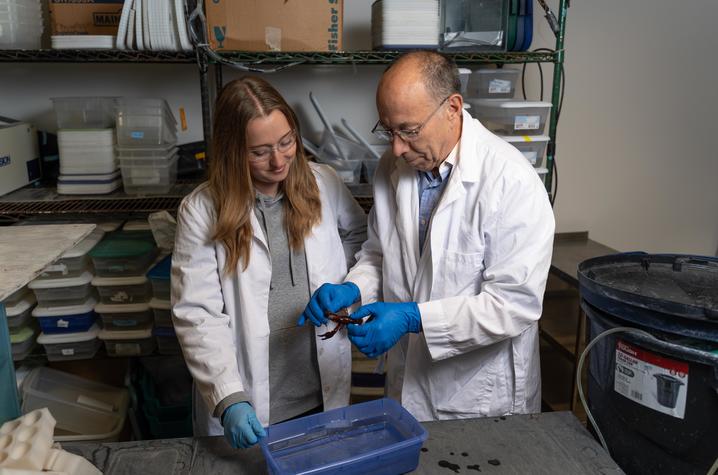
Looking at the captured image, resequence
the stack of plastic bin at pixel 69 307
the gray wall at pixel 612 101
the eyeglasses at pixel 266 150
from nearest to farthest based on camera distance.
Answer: the eyeglasses at pixel 266 150
the stack of plastic bin at pixel 69 307
the gray wall at pixel 612 101

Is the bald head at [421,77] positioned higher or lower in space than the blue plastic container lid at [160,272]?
higher

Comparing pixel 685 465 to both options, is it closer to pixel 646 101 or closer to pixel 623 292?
pixel 623 292

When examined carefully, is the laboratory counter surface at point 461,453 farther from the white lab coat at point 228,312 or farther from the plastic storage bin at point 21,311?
the plastic storage bin at point 21,311

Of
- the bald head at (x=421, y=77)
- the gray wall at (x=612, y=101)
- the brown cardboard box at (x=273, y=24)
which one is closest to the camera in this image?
the bald head at (x=421, y=77)

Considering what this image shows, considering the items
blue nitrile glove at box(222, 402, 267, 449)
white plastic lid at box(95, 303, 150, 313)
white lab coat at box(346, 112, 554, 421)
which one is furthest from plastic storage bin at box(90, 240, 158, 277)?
blue nitrile glove at box(222, 402, 267, 449)

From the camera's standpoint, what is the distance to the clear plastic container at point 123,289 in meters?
2.12

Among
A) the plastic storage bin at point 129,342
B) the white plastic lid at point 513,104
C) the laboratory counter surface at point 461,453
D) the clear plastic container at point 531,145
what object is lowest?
the plastic storage bin at point 129,342

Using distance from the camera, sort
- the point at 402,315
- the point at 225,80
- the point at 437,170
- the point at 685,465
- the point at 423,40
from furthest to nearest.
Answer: the point at 225,80
the point at 423,40
the point at 437,170
the point at 402,315
the point at 685,465

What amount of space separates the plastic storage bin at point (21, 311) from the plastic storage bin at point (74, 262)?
0.11 m

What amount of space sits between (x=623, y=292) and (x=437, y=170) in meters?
0.52

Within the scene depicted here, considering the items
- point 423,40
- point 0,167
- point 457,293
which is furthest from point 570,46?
point 0,167

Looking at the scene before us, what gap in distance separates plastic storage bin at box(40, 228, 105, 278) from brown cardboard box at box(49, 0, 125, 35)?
740mm

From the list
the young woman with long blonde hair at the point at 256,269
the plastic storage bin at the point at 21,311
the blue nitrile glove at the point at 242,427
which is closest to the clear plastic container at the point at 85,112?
the plastic storage bin at the point at 21,311

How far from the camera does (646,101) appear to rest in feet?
8.50
